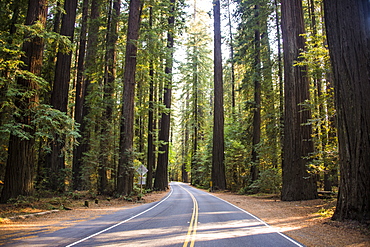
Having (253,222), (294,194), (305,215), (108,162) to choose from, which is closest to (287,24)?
(294,194)

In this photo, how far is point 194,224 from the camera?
8445 millimetres

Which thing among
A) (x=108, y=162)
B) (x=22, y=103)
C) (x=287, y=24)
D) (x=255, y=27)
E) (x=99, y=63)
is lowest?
(x=108, y=162)

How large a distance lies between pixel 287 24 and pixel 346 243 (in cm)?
1319

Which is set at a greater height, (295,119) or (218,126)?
(218,126)

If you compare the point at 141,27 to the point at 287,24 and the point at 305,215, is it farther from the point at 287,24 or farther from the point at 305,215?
the point at 305,215

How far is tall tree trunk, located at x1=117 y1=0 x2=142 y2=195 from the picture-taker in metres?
17.0

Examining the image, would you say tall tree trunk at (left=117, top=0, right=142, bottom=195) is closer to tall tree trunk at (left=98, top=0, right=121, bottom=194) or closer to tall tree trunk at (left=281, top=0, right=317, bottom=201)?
tall tree trunk at (left=98, top=0, right=121, bottom=194)

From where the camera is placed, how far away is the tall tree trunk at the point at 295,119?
1413 cm

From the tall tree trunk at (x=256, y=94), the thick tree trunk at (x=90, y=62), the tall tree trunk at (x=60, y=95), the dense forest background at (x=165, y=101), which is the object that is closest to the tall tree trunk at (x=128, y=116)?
the dense forest background at (x=165, y=101)

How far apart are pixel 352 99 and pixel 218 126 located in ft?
58.5

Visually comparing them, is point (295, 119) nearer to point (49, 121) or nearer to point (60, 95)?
point (49, 121)

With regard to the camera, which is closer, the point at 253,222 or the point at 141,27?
the point at 253,222

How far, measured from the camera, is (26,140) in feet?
34.8

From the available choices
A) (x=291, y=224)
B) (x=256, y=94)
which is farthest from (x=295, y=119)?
(x=291, y=224)
